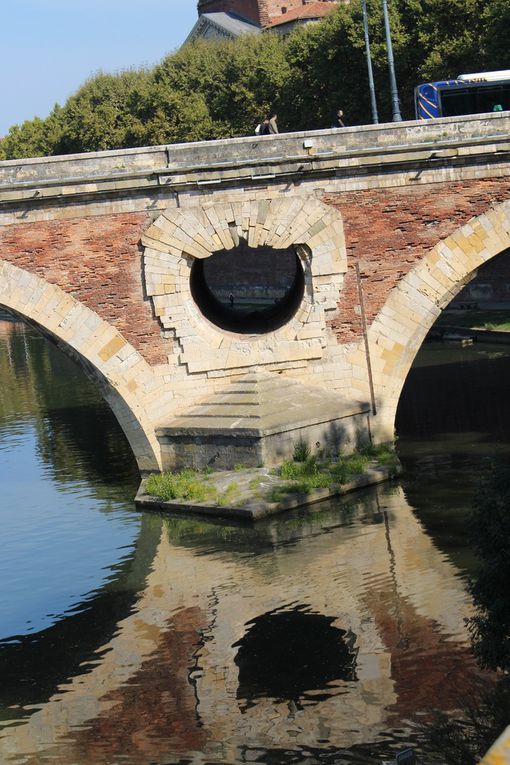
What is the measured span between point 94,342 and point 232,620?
632 centimetres

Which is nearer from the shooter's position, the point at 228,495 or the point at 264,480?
the point at 228,495

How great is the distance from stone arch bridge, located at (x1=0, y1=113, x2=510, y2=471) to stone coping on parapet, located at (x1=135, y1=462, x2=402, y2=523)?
0.37 m

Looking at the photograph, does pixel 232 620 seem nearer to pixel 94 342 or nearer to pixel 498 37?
pixel 94 342

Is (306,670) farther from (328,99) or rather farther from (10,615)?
(328,99)

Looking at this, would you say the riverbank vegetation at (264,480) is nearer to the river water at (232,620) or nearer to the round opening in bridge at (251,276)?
the river water at (232,620)

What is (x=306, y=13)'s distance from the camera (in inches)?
2331

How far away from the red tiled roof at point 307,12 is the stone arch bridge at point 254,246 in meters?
41.9

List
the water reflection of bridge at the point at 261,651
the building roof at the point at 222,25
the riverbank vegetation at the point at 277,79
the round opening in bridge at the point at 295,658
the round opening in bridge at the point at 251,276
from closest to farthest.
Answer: the water reflection of bridge at the point at 261,651
the round opening in bridge at the point at 295,658
the riverbank vegetation at the point at 277,79
the round opening in bridge at the point at 251,276
the building roof at the point at 222,25

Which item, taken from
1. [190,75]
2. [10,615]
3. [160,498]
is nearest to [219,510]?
[160,498]

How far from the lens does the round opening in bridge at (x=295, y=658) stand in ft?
38.1

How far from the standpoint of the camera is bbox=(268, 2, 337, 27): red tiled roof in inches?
2315

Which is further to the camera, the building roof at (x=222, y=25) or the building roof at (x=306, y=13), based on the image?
the building roof at (x=222, y=25)

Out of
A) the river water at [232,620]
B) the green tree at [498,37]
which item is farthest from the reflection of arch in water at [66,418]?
the green tree at [498,37]

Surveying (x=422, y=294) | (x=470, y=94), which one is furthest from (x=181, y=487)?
(x=470, y=94)
